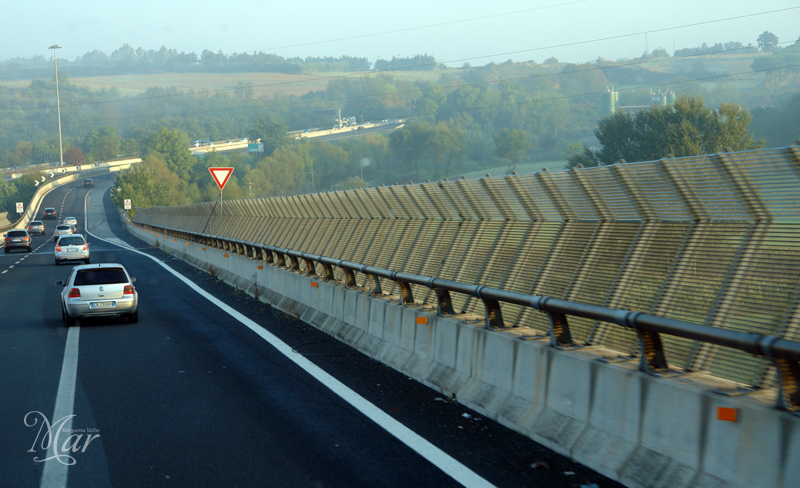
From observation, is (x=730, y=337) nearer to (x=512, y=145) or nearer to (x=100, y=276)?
(x=100, y=276)

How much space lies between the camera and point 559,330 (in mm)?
7453

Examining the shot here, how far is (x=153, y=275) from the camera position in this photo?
29938 millimetres

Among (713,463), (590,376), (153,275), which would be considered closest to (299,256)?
(590,376)

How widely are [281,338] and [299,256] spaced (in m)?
3.01

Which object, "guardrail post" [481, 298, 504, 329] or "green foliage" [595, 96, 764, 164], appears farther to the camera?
"green foliage" [595, 96, 764, 164]

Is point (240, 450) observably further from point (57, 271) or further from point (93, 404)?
point (57, 271)

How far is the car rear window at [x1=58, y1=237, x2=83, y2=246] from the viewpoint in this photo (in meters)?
40.8

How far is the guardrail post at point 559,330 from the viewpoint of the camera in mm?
7379

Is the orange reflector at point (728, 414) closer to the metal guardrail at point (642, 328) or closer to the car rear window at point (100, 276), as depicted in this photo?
the metal guardrail at point (642, 328)

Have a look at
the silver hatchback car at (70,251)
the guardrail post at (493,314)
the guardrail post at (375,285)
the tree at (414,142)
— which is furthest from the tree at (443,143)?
the guardrail post at (493,314)

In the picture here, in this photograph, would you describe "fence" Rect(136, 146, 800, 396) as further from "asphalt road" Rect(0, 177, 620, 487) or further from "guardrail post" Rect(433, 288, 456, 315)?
"asphalt road" Rect(0, 177, 620, 487)

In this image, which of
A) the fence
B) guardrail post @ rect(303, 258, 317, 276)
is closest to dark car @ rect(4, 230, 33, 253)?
guardrail post @ rect(303, 258, 317, 276)

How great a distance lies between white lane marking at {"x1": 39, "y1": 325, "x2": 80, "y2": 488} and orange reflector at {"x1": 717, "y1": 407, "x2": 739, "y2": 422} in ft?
15.5

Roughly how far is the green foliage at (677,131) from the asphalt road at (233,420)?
74567 millimetres
